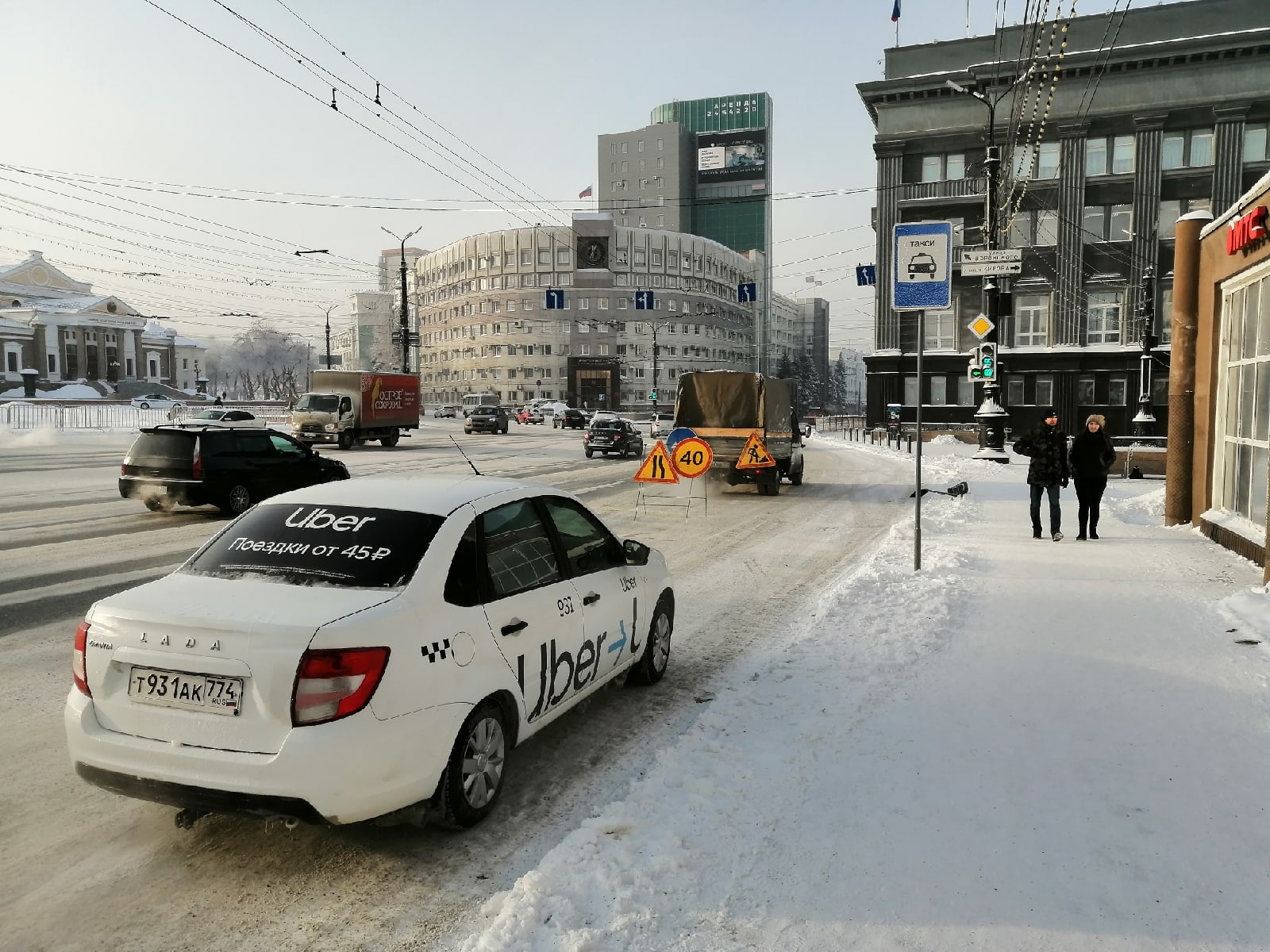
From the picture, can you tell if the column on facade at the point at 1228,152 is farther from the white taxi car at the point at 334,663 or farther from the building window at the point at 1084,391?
the white taxi car at the point at 334,663

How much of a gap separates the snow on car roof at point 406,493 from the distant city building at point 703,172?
135453mm

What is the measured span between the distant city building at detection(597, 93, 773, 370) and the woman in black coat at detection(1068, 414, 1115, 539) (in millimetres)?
128495

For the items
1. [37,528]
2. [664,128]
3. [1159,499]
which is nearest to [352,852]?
[37,528]

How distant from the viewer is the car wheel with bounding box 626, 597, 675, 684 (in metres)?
6.12

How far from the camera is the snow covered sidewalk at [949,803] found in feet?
10.9

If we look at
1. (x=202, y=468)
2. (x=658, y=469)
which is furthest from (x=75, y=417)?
(x=658, y=469)

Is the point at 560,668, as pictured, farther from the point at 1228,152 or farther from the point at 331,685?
the point at 1228,152

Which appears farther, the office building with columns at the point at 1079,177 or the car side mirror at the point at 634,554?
the office building with columns at the point at 1079,177

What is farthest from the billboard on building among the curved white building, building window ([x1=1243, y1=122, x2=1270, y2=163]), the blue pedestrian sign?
the blue pedestrian sign

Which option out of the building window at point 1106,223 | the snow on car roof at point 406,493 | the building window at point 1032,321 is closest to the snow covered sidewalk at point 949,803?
the snow on car roof at point 406,493

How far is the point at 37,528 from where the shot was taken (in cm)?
1347

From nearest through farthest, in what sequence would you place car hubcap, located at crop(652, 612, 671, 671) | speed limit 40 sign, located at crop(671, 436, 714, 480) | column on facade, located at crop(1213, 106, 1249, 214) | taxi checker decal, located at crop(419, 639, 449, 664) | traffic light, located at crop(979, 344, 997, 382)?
taxi checker decal, located at crop(419, 639, 449, 664)
car hubcap, located at crop(652, 612, 671, 671)
speed limit 40 sign, located at crop(671, 436, 714, 480)
traffic light, located at crop(979, 344, 997, 382)
column on facade, located at crop(1213, 106, 1249, 214)

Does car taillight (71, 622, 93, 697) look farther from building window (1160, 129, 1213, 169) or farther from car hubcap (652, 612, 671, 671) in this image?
building window (1160, 129, 1213, 169)

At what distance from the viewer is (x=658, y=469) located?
16.0 meters
